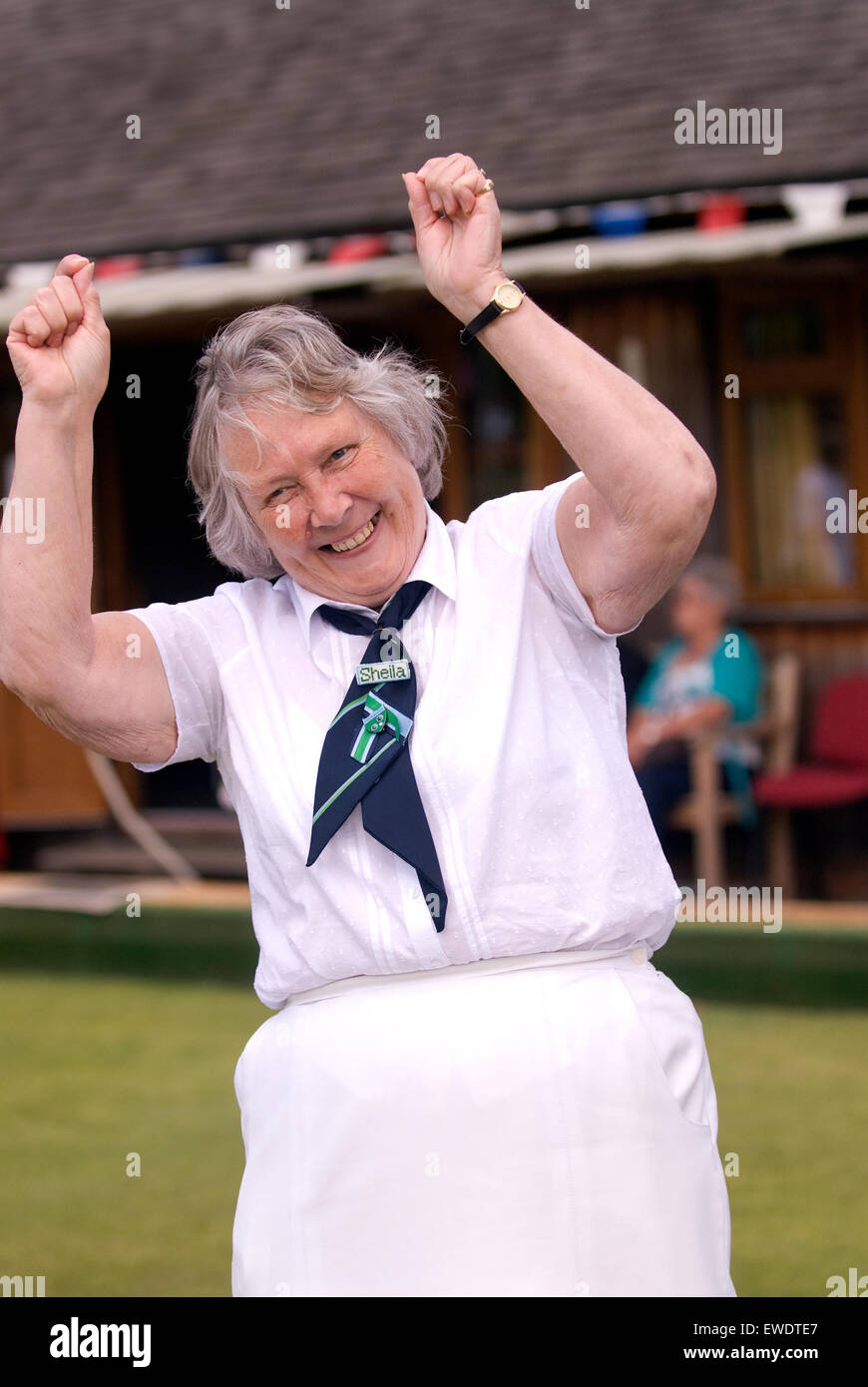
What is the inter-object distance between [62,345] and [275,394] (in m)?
0.30

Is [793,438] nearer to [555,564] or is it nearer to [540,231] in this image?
[540,231]

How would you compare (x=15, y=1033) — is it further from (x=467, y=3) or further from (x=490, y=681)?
(x=467, y=3)

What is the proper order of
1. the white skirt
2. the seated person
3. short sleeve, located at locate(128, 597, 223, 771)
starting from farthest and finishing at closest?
the seated person < short sleeve, located at locate(128, 597, 223, 771) < the white skirt

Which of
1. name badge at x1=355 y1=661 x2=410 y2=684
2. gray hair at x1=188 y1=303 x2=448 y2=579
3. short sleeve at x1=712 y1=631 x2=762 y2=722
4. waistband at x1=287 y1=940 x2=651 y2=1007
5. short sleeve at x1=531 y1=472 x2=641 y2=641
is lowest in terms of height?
waistband at x1=287 y1=940 x2=651 y2=1007

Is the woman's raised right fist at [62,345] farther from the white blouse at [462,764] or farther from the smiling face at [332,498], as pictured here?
the white blouse at [462,764]

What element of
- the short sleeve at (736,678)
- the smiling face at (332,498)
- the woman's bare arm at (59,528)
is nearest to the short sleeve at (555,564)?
the smiling face at (332,498)

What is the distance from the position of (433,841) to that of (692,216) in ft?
20.7

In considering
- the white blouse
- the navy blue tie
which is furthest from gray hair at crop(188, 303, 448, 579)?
the navy blue tie

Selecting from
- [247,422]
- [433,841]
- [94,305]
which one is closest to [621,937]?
[433,841]

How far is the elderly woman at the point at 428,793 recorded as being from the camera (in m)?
2.37

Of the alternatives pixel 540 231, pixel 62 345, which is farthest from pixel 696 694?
pixel 62 345

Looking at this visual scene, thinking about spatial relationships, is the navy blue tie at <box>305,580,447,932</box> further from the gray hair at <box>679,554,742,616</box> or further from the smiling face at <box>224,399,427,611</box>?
the gray hair at <box>679,554,742,616</box>

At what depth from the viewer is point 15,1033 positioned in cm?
773

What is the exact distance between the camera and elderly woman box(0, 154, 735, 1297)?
237cm
